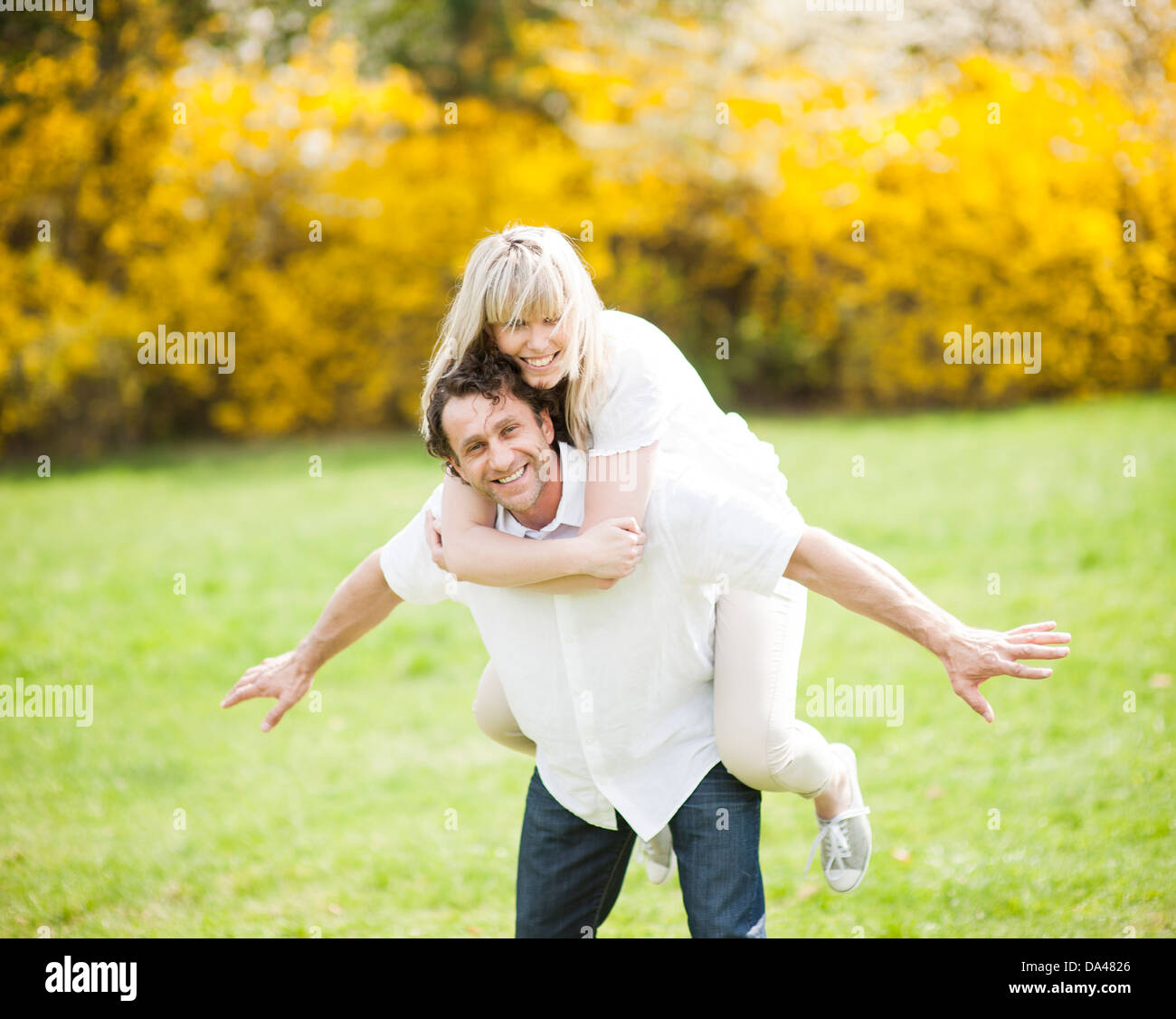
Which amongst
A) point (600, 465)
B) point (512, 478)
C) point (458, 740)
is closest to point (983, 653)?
point (600, 465)

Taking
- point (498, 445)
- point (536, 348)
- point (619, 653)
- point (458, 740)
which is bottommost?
point (458, 740)

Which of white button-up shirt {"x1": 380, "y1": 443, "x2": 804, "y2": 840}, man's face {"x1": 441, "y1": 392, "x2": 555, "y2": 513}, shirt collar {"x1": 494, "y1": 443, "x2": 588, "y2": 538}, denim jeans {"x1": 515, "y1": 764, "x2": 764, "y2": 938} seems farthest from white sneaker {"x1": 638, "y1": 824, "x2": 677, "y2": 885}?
man's face {"x1": 441, "y1": 392, "x2": 555, "y2": 513}

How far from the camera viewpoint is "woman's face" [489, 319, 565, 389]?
2512mm

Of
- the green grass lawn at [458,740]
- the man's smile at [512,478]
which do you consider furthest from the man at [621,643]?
the green grass lawn at [458,740]

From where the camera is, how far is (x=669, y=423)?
2855 mm

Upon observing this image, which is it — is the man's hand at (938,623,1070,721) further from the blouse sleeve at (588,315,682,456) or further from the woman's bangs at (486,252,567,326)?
the woman's bangs at (486,252,567,326)

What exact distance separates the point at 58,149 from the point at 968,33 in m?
10.9

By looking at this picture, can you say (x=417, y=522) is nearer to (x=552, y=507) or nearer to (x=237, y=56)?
(x=552, y=507)

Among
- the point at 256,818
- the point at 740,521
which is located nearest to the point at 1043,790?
the point at 740,521

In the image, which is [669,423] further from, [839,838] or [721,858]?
[839,838]

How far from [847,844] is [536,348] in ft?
5.49

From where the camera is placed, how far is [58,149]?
1202 cm

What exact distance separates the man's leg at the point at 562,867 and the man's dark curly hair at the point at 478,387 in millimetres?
928

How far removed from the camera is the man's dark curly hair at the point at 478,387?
2469mm
